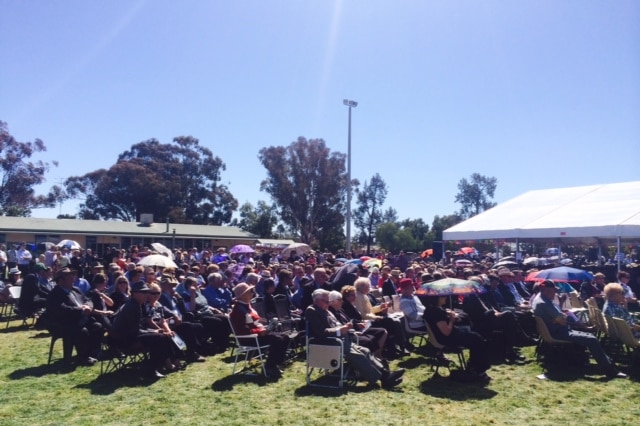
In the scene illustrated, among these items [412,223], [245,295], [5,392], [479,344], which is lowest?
[5,392]

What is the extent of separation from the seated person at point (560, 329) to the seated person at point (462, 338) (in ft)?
3.90

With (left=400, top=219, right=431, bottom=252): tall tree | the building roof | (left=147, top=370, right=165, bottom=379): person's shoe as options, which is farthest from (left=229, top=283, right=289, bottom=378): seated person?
(left=400, top=219, right=431, bottom=252): tall tree

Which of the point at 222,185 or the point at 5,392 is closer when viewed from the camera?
the point at 5,392

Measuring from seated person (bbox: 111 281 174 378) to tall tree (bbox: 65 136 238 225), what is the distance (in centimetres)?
4440

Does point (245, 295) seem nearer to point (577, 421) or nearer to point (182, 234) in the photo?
point (577, 421)

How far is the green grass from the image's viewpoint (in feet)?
17.4

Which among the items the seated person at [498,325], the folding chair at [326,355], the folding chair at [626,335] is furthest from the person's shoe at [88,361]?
the folding chair at [626,335]

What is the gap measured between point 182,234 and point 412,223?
27749 mm

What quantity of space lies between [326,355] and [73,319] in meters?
3.96

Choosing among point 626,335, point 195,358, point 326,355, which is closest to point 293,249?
point 195,358

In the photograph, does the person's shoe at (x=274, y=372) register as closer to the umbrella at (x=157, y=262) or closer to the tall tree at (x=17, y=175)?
the umbrella at (x=157, y=262)

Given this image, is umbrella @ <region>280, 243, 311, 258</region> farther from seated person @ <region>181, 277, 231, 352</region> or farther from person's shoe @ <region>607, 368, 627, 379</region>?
person's shoe @ <region>607, 368, 627, 379</region>

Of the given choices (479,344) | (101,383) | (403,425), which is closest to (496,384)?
(479,344)

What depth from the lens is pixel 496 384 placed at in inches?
261
